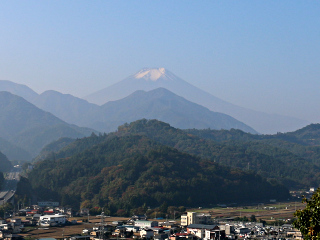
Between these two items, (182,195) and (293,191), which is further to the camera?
(293,191)

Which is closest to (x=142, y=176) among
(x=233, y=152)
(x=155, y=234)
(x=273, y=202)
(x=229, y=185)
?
(x=229, y=185)

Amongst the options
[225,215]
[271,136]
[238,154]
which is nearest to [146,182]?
[225,215]

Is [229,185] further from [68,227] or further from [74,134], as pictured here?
[74,134]

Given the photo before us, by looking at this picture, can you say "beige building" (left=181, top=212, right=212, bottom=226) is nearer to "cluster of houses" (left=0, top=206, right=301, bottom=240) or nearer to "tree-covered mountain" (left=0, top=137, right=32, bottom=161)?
"cluster of houses" (left=0, top=206, right=301, bottom=240)

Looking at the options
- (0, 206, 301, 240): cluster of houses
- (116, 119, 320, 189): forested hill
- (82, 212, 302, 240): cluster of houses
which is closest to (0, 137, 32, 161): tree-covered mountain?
(116, 119, 320, 189): forested hill

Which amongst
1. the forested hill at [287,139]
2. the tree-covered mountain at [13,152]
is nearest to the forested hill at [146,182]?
the forested hill at [287,139]

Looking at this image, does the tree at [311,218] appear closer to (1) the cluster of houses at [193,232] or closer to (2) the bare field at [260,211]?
(1) the cluster of houses at [193,232]
